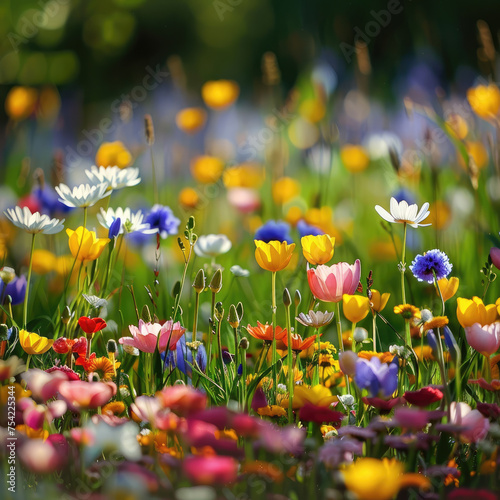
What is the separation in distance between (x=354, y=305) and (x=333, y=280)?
0.05 m

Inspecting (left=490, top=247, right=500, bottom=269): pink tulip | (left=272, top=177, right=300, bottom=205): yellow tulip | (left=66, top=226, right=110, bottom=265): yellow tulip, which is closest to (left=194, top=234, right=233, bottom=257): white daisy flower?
(left=66, top=226, right=110, bottom=265): yellow tulip

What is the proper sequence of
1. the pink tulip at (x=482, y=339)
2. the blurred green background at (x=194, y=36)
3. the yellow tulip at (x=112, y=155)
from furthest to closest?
the blurred green background at (x=194, y=36)
the yellow tulip at (x=112, y=155)
the pink tulip at (x=482, y=339)

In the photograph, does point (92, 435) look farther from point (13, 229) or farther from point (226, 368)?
point (13, 229)

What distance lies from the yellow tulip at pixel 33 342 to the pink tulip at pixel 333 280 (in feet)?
1.36

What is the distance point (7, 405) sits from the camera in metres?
0.83

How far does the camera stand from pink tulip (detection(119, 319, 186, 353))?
96 centimetres

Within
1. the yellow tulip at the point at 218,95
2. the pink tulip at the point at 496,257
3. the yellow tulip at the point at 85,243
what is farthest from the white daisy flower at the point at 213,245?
the yellow tulip at the point at 218,95

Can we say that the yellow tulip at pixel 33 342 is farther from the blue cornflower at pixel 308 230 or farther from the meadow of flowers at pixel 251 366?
the blue cornflower at pixel 308 230

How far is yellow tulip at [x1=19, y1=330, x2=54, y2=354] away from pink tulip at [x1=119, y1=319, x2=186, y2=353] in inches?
4.5

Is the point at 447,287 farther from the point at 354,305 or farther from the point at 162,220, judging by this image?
the point at 162,220

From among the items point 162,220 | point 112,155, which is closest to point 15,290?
point 162,220

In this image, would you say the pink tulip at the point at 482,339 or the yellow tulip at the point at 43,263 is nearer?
the pink tulip at the point at 482,339

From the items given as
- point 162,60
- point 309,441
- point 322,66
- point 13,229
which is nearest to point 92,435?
point 309,441

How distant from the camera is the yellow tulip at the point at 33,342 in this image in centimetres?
96
